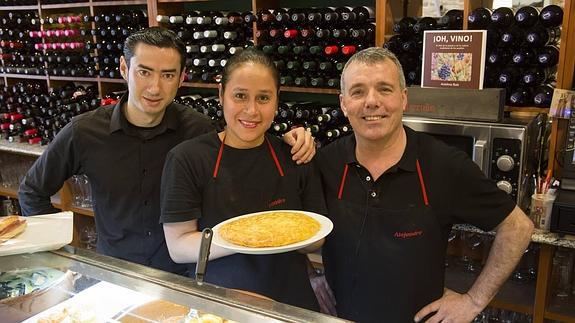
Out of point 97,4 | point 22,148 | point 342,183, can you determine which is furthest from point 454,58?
point 22,148

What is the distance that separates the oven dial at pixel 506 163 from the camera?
243cm

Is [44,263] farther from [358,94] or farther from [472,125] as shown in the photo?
[472,125]

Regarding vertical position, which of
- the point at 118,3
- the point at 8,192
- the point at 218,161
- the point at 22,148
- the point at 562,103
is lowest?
the point at 8,192

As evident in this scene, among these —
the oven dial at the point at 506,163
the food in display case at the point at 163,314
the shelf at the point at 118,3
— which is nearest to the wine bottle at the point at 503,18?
the oven dial at the point at 506,163

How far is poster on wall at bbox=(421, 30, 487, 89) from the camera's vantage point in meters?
2.45

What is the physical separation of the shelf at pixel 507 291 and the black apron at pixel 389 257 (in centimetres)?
116

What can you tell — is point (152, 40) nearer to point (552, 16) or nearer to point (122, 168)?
point (122, 168)

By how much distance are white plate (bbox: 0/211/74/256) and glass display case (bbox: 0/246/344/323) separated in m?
0.04

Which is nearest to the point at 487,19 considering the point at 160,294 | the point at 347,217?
the point at 347,217

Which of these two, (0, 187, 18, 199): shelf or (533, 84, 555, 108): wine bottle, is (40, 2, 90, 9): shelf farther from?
(533, 84, 555, 108): wine bottle

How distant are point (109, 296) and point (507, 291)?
2.30 metres

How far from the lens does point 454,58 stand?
8.20 ft

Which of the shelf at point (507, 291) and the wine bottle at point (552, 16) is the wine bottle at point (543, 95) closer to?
the wine bottle at point (552, 16)

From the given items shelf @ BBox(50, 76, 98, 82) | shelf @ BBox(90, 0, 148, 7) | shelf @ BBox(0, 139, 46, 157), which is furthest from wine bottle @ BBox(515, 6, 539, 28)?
shelf @ BBox(0, 139, 46, 157)
